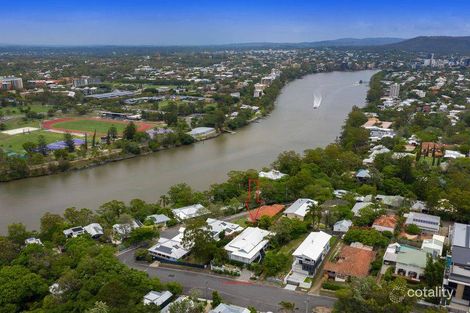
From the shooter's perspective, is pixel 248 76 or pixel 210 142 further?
pixel 248 76

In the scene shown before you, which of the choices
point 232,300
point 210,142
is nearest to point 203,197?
point 232,300

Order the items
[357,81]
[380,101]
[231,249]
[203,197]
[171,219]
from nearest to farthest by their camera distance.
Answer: [231,249] → [171,219] → [203,197] → [380,101] → [357,81]

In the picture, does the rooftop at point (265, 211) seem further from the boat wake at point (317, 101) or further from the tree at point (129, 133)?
the boat wake at point (317, 101)

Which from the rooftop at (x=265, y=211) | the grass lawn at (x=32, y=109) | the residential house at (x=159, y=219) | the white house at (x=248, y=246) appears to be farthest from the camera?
the grass lawn at (x=32, y=109)

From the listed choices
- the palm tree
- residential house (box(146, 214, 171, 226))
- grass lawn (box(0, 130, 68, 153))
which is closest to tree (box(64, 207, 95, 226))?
residential house (box(146, 214, 171, 226))

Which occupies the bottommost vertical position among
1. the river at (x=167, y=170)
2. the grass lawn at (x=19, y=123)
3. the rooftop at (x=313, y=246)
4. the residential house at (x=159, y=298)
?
the river at (x=167, y=170)

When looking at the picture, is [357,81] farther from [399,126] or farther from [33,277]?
[33,277]

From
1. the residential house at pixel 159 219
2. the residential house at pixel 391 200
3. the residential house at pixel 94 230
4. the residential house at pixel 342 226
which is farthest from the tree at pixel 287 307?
the residential house at pixel 391 200
